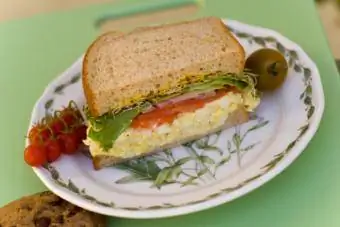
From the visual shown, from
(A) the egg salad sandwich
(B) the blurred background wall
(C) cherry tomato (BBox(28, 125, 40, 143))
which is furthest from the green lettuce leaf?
(B) the blurred background wall

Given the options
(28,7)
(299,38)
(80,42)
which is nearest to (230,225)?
(299,38)

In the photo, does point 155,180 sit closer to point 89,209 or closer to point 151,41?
point 89,209

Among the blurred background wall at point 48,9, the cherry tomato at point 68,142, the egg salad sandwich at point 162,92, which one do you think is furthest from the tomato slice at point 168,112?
the blurred background wall at point 48,9

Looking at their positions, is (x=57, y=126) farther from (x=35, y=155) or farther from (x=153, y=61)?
(x=153, y=61)

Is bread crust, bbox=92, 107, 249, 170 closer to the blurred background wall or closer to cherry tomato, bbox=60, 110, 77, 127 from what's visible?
cherry tomato, bbox=60, 110, 77, 127

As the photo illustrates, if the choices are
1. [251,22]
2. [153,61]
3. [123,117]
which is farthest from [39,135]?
[251,22]

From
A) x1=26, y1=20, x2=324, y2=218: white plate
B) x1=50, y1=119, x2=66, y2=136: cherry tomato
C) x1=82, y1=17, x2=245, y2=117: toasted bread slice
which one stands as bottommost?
x1=26, y1=20, x2=324, y2=218: white plate

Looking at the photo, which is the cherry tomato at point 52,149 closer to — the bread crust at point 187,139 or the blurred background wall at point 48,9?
the bread crust at point 187,139
